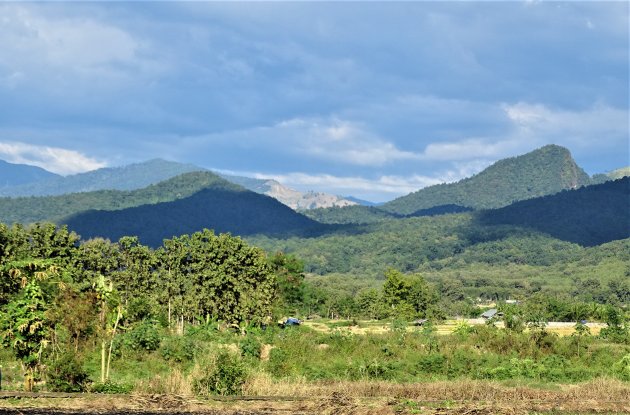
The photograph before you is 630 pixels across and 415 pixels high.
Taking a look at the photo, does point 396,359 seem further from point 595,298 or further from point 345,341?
point 595,298

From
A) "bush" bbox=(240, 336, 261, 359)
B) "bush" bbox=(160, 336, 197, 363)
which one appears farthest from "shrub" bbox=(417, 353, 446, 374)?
"bush" bbox=(160, 336, 197, 363)

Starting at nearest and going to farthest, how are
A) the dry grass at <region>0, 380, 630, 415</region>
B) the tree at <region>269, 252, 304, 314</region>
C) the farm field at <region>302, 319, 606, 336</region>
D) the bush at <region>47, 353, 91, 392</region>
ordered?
the dry grass at <region>0, 380, 630, 415</region> → the bush at <region>47, 353, 91, 392</region> → the farm field at <region>302, 319, 606, 336</region> → the tree at <region>269, 252, 304, 314</region>

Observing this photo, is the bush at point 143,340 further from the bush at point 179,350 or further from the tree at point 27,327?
the tree at point 27,327

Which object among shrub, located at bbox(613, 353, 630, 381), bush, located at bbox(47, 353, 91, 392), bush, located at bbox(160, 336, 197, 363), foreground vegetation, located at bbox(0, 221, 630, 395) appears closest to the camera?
bush, located at bbox(47, 353, 91, 392)

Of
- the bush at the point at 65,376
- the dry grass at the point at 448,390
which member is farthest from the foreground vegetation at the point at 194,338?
the dry grass at the point at 448,390

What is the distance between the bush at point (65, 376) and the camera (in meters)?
26.8

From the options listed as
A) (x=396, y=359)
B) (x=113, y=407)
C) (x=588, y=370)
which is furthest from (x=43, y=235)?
(x=588, y=370)

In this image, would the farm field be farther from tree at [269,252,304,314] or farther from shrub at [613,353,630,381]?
shrub at [613,353,630,381]

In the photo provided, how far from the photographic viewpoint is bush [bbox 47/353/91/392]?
2680 cm

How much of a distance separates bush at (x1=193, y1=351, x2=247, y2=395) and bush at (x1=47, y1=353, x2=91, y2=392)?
4.75m

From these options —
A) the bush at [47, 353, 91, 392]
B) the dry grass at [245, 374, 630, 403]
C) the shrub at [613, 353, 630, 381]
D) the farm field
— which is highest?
the bush at [47, 353, 91, 392]

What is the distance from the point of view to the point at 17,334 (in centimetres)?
2514

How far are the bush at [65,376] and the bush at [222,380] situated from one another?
4.75 metres

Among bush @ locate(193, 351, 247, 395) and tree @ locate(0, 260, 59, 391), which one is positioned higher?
tree @ locate(0, 260, 59, 391)
